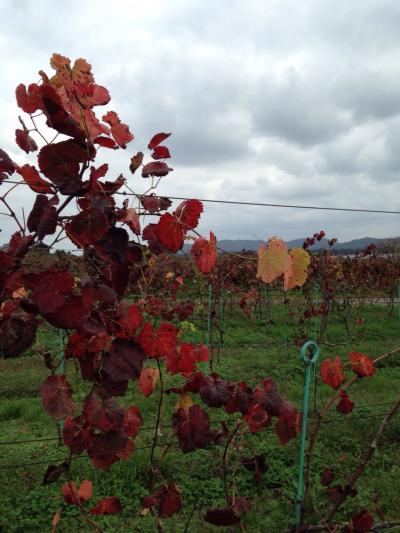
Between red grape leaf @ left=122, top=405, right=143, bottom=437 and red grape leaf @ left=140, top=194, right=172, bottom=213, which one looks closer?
red grape leaf @ left=140, top=194, right=172, bottom=213

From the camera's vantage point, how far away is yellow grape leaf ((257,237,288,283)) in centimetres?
102

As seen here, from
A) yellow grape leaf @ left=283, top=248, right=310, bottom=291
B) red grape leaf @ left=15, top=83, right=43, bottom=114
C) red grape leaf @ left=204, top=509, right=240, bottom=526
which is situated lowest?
red grape leaf @ left=204, top=509, right=240, bottom=526

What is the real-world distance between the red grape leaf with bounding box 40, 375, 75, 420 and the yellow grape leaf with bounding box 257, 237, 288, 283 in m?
0.48

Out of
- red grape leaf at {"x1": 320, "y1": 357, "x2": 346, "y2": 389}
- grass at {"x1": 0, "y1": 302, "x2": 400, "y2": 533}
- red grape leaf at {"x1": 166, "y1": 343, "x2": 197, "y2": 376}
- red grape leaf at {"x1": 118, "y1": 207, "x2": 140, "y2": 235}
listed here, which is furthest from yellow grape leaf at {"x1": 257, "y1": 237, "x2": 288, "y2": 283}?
grass at {"x1": 0, "y1": 302, "x2": 400, "y2": 533}

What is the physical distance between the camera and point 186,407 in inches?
51.1

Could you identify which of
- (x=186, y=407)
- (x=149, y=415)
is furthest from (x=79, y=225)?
(x=149, y=415)

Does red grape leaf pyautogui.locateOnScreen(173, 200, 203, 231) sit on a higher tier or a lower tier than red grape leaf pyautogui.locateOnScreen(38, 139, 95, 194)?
lower

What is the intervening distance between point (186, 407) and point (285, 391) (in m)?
4.27

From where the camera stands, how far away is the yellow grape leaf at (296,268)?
1.03 m

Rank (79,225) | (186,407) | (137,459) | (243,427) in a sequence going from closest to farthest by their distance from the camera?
(79,225) → (186,407) → (243,427) → (137,459)

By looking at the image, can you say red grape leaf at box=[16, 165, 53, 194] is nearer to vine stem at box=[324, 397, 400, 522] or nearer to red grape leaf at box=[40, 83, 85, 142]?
red grape leaf at box=[40, 83, 85, 142]

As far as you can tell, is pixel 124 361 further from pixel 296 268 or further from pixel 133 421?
pixel 133 421

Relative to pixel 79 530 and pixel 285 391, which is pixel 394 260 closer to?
pixel 285 391

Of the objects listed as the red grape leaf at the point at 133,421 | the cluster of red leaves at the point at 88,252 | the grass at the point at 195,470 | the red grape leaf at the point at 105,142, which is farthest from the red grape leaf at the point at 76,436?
the grass at the point at 195,470
